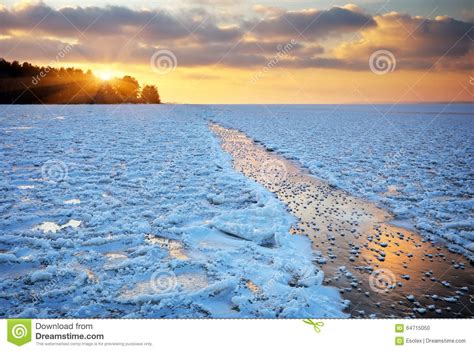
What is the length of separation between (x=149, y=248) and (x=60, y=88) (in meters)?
58.4

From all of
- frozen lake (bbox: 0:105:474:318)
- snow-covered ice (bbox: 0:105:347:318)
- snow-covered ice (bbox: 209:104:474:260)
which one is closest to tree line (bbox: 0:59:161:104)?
frozen lake (bbox: 0:105:474:318)

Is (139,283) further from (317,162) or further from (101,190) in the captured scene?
(317,162)

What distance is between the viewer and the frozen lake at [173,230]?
341 centimetres

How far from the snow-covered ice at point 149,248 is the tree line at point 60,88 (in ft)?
105

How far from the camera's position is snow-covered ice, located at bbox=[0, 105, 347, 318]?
11.0 ft

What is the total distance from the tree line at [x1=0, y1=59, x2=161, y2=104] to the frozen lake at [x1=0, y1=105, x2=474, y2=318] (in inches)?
1231

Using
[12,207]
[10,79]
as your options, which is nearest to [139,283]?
[12,207]

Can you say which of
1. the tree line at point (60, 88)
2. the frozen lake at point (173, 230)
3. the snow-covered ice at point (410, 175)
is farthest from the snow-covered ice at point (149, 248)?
the tree line at point (60, 88)

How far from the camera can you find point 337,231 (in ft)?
17.3

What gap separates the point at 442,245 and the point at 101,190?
6081 millimetres

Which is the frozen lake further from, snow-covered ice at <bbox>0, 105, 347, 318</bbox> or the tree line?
the tree line

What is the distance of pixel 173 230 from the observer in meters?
5.12
